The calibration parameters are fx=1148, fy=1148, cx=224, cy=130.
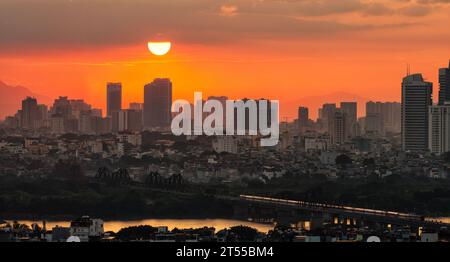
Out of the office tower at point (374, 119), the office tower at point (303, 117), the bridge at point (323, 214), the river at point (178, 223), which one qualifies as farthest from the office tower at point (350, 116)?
the river at point (178, 223)

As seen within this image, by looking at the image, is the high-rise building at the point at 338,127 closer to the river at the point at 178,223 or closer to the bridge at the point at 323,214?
the bridge at the point at 323,214

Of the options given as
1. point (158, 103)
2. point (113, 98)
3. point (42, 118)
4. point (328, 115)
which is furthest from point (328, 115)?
point (42, 118)

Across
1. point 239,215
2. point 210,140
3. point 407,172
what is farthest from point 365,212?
point 210,140

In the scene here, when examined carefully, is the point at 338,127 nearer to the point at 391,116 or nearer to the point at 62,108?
the point at 391,116

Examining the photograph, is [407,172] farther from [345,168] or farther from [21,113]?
[21,113]

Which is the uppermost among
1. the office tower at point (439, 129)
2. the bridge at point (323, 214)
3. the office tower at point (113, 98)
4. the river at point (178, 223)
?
the office tower at point (113, 98)

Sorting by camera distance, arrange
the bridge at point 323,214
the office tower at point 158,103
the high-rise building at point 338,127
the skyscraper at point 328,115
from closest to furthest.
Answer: the bridge at point 323,214 → the office tower at point 158,103 → the high-rise building at point 338,127 → the skyscraper at point 328,115
